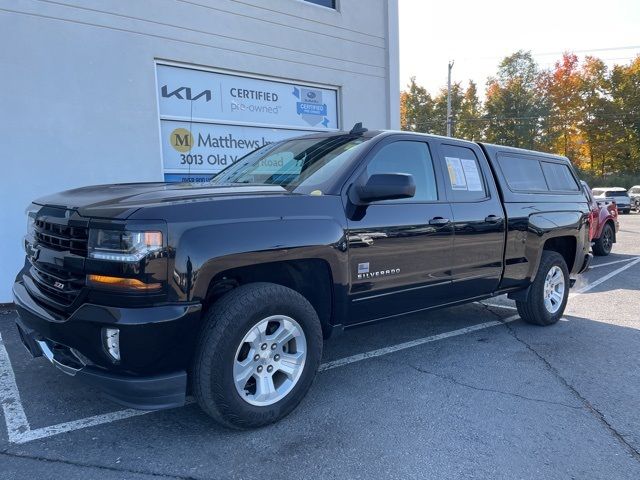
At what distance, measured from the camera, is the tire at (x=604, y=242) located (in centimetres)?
1066

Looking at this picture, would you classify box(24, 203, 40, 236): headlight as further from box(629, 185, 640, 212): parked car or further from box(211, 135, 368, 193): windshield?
box(629, 185, 640, 212): parked car

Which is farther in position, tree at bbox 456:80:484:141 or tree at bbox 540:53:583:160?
tree at bbox 456:80:484:141

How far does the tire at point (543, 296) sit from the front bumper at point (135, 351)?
3.85 m

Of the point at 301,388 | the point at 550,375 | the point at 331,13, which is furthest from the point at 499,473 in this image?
the point at 331,13

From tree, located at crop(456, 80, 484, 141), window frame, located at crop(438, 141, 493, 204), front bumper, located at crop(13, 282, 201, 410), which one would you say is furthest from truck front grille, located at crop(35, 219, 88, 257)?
tree, located at crop(456, 80, 484, 141)

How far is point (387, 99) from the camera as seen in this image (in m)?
9.98

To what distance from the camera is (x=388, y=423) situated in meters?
3.16

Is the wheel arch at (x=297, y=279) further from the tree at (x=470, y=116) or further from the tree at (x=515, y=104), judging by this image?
the tree at (x=470, y=116)

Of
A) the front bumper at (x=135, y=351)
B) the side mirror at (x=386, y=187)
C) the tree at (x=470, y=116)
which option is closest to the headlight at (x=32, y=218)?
the front bumper at (x=135, y=351)

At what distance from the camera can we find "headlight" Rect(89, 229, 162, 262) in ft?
8.34

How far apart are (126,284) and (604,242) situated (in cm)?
1097

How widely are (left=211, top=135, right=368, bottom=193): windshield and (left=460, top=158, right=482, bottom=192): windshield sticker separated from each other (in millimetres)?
1182

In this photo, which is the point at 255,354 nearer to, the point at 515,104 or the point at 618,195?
the point at 618,195

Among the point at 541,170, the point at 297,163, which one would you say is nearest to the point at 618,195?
the point at 541,170
